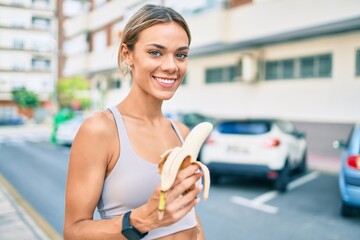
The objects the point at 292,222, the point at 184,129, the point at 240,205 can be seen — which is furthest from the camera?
the point at 240,205

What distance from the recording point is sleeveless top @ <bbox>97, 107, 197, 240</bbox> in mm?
1232

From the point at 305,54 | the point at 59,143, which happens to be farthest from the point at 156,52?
the point at 59,143

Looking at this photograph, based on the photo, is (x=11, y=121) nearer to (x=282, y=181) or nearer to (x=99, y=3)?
(x=99, y=3)

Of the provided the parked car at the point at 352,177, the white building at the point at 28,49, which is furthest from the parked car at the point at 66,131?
the parked car at the point at 352,177

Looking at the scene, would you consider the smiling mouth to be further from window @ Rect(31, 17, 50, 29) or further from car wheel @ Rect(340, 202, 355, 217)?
window @ Rect(31, 17, 50, 29)

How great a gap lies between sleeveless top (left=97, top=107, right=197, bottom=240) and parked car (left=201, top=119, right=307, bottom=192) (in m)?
5.71

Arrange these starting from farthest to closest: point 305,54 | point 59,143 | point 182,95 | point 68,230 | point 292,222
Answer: point 182,95 < point 59,143 < point 305,54 < point 292,222 < point 68,230

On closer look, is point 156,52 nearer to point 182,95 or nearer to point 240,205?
point 240,205

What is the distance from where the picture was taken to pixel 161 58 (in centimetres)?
125


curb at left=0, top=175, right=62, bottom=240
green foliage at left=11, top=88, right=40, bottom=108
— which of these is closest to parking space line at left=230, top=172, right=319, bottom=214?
curb at left=0, top=175, right=62, bottom=240

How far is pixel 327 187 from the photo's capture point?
7555mm

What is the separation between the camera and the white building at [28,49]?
7.81 metres

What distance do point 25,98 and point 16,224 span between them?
108 feet

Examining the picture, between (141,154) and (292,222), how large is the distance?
457 cm
